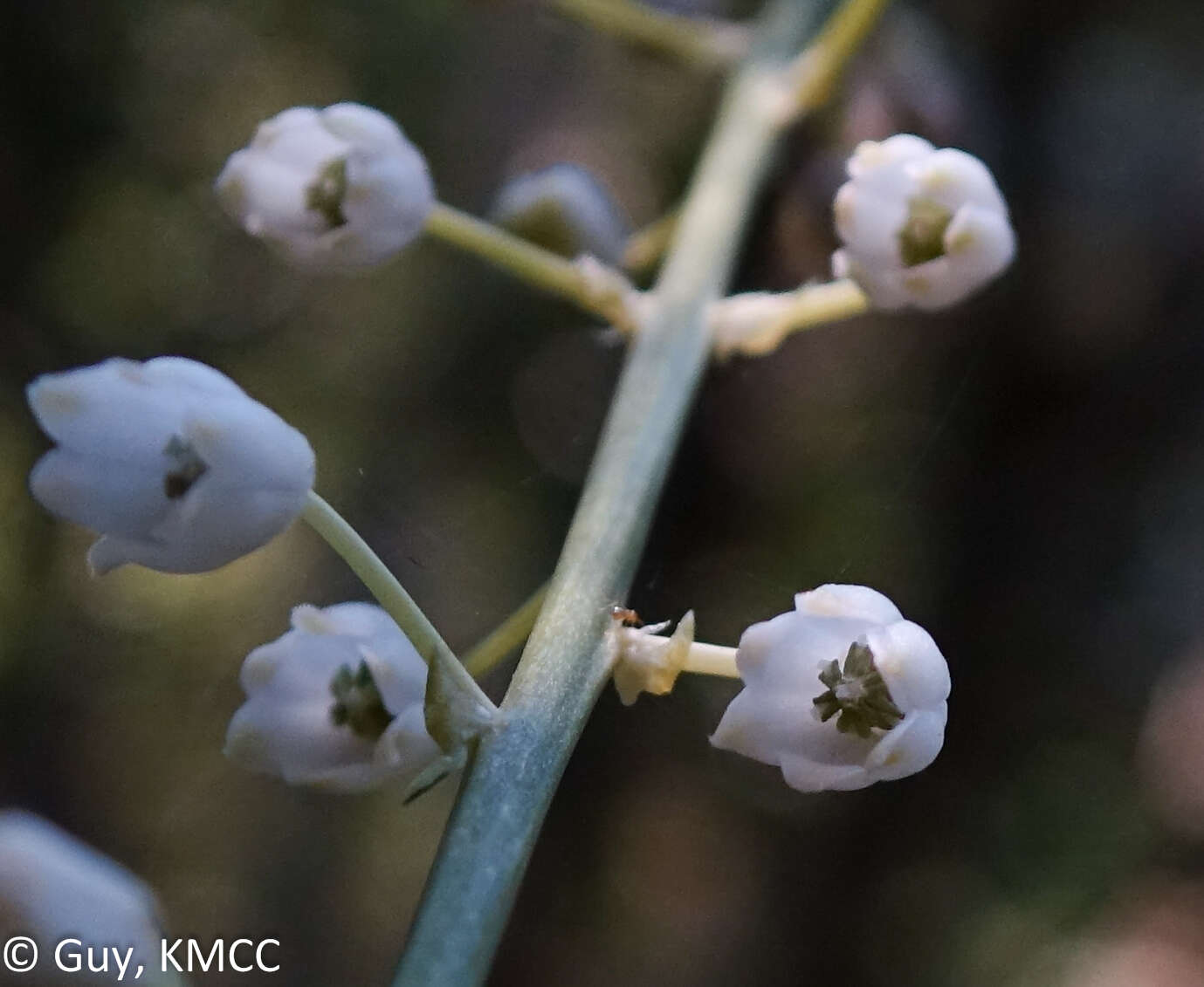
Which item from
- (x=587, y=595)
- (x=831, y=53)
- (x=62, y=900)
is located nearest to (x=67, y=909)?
(x=62, y=900)

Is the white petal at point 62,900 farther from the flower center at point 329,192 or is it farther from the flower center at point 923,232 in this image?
the flower center at point 923,232

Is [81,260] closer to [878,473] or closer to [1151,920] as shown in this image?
[878,473]

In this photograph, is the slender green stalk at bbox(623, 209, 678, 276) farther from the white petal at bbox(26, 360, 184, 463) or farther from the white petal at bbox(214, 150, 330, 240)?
the white petal at bbox(26, 360, 184, 463)

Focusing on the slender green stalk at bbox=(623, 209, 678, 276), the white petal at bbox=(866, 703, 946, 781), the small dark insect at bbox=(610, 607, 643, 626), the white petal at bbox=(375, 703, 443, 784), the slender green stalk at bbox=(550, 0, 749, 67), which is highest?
the slender green stalk at bbox=(550, 0, 749, 67)

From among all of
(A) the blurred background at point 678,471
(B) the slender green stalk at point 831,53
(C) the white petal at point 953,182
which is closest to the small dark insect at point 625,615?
(C) the white petal at point 953,182

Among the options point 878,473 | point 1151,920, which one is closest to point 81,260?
point 878,473

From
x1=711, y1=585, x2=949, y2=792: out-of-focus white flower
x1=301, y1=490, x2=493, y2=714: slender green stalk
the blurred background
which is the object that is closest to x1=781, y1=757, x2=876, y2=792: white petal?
x1=711, y1=585, x2=949, y2=792: out-of-focus white flower

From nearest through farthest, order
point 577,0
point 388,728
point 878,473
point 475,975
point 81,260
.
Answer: point 475,975 → point 388,728 → point 577,0 → point 878,473 → point 81,260
